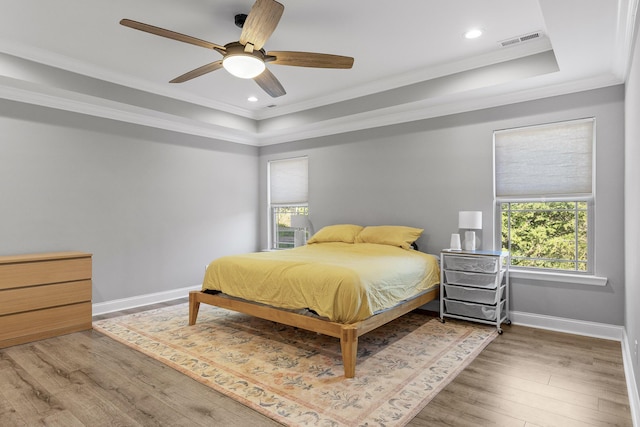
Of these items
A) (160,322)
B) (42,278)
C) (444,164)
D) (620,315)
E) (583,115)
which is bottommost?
(160,322)

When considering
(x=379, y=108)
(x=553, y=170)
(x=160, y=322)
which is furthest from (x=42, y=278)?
(x=553, y=170)

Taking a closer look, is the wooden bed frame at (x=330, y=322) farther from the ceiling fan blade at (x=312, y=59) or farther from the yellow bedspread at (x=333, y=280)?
the ceiling fan blade at (x=312, y=59)

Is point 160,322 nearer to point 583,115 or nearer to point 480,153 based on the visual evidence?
point 480,153

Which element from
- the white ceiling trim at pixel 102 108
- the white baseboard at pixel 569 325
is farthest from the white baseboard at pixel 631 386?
the white ceiling trim at pixel 102 108

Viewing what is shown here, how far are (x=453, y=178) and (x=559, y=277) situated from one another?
4.95 feet

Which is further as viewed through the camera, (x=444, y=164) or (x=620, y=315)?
(x=444, y=164)

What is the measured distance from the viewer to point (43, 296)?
3477mm

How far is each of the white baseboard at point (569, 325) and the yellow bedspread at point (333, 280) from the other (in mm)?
940

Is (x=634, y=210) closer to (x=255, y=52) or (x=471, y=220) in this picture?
(x=471, y=220)

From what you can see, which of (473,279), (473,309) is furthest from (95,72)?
(473,309)

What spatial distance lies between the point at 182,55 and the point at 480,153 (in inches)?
133

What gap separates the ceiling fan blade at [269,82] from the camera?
10.2ft

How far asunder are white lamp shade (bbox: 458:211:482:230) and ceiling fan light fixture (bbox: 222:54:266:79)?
8.47ft

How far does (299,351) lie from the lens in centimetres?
310
